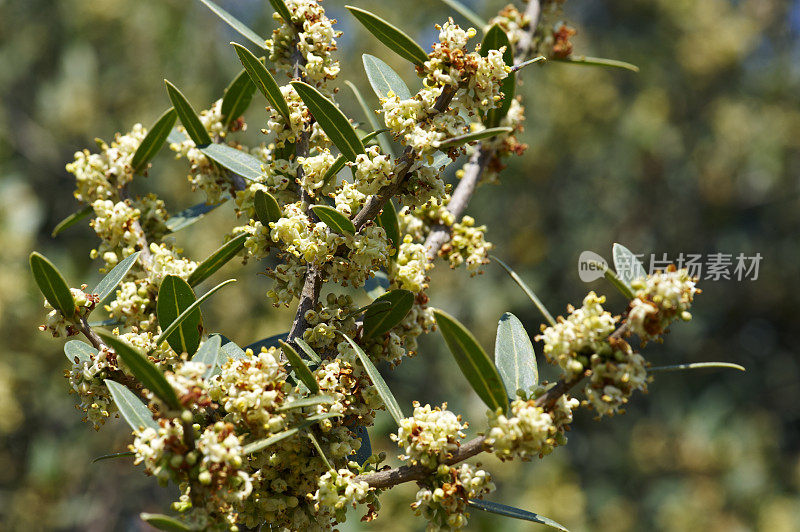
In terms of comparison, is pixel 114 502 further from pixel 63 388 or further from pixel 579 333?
pixel 579 333

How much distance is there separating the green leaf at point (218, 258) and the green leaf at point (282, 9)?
39cm

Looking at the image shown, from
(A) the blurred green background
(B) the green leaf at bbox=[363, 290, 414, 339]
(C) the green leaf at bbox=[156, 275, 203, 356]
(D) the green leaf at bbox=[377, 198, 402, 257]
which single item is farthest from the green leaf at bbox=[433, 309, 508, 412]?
(A) the blurred green background

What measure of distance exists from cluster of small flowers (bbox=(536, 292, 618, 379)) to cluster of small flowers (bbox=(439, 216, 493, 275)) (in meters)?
0.49

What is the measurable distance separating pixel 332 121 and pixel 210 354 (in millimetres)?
373

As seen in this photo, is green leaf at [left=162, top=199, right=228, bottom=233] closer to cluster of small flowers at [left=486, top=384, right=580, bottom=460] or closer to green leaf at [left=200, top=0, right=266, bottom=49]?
green leaf at [left=200, top=0, right=266, bottom=49]

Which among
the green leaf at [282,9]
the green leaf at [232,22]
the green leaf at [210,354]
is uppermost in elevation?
the green leaf at [232,22]

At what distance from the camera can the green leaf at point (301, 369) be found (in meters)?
0.95

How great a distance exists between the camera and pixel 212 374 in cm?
102

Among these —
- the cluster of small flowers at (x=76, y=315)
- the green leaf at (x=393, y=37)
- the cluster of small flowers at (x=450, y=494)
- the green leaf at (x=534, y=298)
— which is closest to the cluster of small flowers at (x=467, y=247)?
the green leaf at (x=534, y=298)

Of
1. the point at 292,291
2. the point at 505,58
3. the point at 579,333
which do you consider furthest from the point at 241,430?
the point at 505,58

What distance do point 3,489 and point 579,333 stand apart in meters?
5.19

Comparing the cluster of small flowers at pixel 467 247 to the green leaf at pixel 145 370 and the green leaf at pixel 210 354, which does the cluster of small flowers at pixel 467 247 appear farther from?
the green leaf at pixel 145 370

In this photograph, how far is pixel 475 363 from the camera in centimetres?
98

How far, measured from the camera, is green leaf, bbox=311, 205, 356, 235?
1017 mm
